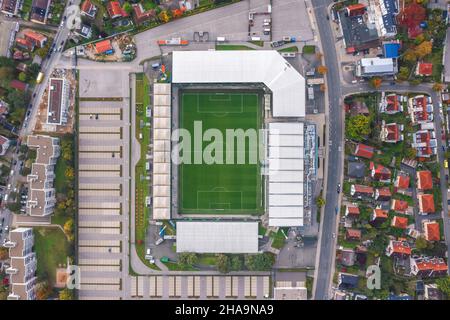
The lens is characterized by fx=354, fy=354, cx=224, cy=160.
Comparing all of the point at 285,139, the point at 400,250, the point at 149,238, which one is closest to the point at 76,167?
the point at 149,238

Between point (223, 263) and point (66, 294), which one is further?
point (66, 294)

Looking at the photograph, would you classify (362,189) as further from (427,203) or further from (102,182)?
(102,182)

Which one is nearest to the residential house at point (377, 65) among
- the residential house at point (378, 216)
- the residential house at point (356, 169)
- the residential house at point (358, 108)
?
the residential house at point (358, 108)

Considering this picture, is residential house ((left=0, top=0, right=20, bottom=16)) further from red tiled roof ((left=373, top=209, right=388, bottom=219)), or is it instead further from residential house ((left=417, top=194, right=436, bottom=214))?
residential house ((left=417, top=194, right=436, bottom=214))

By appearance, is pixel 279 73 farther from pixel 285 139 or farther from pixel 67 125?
pixel 67 125

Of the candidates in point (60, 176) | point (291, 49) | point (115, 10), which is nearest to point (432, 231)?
point (291, 49)

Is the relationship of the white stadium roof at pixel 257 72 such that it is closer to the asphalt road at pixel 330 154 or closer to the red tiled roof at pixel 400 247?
the asphalt road at pixel 330 154
